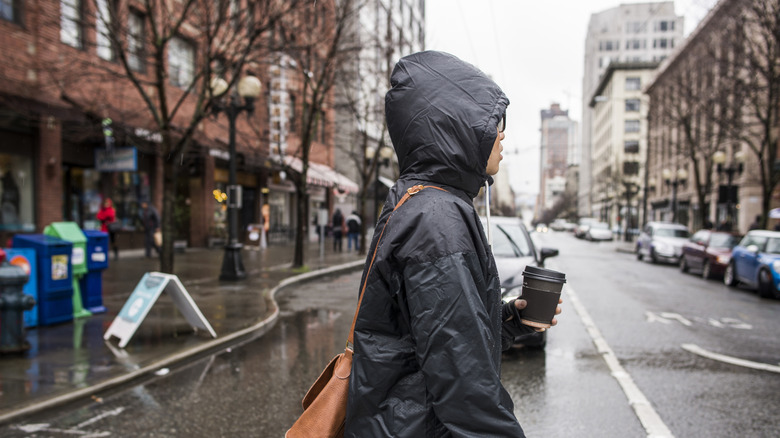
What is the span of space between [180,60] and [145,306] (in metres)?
14.9

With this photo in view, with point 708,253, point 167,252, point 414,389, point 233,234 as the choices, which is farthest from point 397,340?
point 708,253

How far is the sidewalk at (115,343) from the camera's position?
15.6 ft

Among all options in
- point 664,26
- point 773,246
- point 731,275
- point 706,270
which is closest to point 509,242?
point 773,246

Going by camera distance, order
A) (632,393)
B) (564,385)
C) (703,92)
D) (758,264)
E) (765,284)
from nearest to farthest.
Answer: (632,393) < (564,385) < (765,284) < (758,264) < (703,92)

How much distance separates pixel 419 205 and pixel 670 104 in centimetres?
2881

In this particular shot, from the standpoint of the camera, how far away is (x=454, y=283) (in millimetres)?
1474

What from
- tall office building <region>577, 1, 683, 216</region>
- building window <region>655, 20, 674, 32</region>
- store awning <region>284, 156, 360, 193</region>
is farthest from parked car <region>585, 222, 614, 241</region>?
building window <region>655, 20, 674, 32</region>

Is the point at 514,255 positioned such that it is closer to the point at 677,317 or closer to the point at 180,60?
the point at 677,317

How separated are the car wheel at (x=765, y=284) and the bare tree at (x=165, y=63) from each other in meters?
11.5

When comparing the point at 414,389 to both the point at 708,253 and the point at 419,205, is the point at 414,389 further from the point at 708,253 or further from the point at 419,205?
the point at 708,253

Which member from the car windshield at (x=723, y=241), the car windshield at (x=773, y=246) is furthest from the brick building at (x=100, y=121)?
the car windshield at (x=723, y=241)

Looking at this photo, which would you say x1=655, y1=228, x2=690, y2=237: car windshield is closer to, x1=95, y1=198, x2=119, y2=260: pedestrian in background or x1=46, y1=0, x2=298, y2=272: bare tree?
x1=46, y1=0, x2=298, y2=272: bare tree

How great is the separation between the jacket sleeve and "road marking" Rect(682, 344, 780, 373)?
5916mm

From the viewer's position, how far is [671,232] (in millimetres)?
22312
